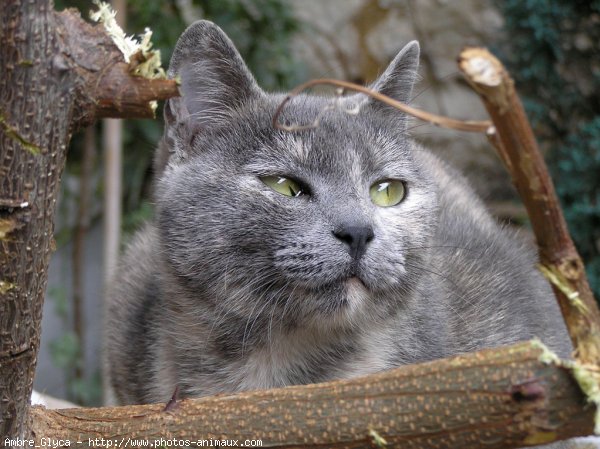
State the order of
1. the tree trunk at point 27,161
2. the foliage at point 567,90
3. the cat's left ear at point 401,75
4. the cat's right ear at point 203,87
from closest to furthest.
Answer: the tree trunk at point 27,161 → the cat's right ear at point 203,87 → the cat's left ear at point 401,75 → the foliage at point 567,90

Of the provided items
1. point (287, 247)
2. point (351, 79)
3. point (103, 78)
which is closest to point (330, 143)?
point (287, 247)

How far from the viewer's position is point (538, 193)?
3.93 ft

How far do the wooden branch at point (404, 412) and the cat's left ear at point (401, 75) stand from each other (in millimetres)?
1160

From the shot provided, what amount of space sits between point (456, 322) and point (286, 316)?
2.31 feet

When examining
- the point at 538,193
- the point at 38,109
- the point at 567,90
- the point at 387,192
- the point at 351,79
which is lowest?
the point at 351,79

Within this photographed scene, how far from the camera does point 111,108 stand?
1.35 metres

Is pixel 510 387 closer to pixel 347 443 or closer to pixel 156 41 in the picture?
pixel 347 443

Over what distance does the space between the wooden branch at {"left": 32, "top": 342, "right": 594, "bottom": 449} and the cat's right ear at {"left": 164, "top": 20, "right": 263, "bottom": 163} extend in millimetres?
930

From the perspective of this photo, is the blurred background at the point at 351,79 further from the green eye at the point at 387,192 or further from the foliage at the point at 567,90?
the green eye at the point at 387,192

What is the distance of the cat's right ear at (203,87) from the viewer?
2.16 metres

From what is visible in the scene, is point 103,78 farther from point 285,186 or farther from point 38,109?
point 285,186

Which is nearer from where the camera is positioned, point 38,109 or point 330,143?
point 38,109

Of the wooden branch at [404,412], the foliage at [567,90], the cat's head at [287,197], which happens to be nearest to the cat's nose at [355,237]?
the cat's head at [287,197]

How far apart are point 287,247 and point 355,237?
0.17 metres
